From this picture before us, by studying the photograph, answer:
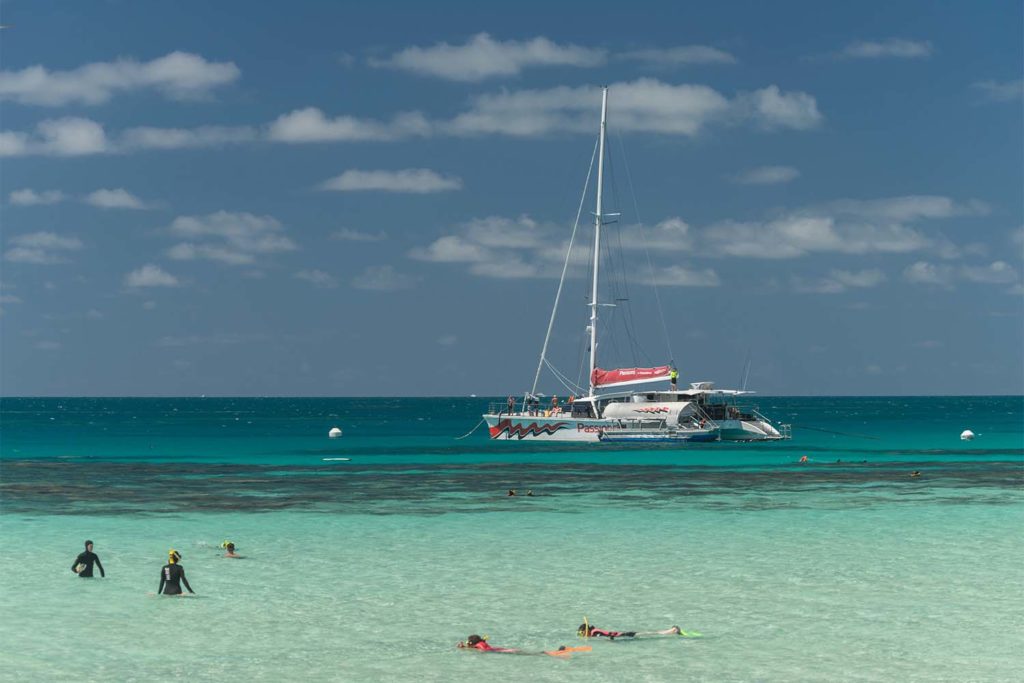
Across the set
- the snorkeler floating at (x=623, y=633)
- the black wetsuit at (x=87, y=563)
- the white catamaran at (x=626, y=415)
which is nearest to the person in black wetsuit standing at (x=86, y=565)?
the black wetsuit at (x=87, y=563)

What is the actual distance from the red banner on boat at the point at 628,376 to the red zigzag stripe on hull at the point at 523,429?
214 inches

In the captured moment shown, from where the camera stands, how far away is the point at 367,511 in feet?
159

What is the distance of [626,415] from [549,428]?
683 centimetres

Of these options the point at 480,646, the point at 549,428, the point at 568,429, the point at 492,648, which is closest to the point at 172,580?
the point at 480,646

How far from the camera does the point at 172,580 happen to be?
30.5 m

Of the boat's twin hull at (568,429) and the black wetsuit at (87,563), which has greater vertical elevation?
the boat's twin hull at (568,429)

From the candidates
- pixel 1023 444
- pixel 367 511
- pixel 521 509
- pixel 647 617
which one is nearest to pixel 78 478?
pixel 367 511

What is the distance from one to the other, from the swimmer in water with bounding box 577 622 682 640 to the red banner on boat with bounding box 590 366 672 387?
78.2 meters

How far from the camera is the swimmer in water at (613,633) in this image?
2552 centimetres

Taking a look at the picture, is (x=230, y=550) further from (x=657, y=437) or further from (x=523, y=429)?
(x=523, y=429)

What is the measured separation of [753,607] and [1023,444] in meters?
96.8

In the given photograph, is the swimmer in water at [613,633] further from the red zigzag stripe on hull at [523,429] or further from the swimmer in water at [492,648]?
the red zigzag stripe on hull at [523,429]

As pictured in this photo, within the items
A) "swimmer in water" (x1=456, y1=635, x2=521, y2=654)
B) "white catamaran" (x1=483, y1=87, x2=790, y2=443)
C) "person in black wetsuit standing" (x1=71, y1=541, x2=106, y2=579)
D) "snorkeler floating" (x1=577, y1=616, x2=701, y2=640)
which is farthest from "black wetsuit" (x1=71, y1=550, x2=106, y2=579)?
"white catamaran" (x1=483, y1=87, x2=790, y2=443)

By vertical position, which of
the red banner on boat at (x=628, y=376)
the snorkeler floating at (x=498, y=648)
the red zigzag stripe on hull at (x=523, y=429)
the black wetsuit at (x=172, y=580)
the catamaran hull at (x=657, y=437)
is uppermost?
the red banner on boat at (x=628, y=376)
